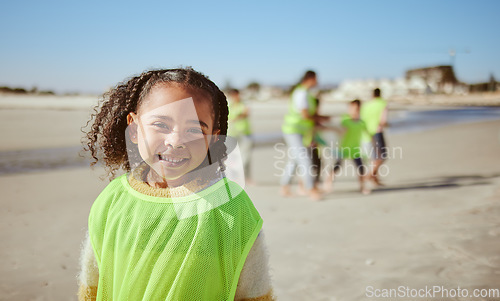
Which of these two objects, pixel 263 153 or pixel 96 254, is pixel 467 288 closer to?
pixel 96 254

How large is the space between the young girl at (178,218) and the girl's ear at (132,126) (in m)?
0.03

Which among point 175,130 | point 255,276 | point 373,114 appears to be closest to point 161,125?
point 175,130

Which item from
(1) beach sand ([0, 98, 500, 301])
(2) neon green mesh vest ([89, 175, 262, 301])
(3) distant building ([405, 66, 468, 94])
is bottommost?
(3) distant building ([405, 66, 468, 94])

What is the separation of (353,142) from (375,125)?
0.85 metres

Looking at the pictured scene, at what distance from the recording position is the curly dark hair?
0.99 m

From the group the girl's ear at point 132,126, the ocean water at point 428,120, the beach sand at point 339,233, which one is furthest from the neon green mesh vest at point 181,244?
the ocean water at point 428,120

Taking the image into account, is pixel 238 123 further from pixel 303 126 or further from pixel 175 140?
A: pixel 175 140

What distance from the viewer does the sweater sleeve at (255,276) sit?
0.96 meters

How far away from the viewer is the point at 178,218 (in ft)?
3.04

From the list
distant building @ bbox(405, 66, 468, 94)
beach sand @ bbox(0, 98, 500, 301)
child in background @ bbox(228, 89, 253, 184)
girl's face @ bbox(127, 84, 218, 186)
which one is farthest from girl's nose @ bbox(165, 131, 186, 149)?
distant building @ bbox(405, 66, 468, 94)

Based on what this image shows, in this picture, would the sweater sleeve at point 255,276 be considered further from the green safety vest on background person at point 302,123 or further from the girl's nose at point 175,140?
the green safety vest on background person at point 302,123

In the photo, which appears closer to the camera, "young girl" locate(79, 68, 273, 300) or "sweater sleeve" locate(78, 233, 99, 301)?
"young girl" locate(79, 68, 273, 300)

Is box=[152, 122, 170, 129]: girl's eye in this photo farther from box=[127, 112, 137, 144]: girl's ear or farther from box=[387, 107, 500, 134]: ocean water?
box=[387, 107, 500, 134]: ocean water

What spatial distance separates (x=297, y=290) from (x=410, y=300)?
2.80 feet
